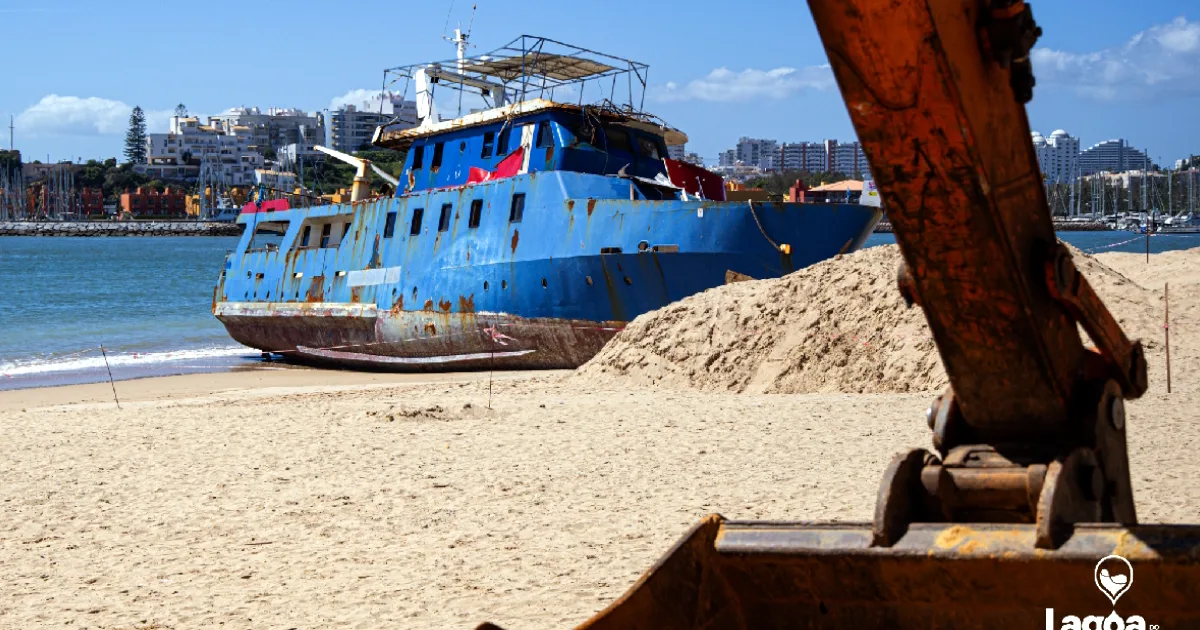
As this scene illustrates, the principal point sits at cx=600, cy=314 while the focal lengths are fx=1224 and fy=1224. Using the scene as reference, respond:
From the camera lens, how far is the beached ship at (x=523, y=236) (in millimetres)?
18672

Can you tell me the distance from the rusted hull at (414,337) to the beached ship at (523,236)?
4cm

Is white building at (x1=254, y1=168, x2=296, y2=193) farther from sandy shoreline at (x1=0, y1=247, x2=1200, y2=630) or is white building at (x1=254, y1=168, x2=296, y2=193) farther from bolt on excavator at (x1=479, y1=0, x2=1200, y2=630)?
bolt on excavator at (x1=479, y1=0, x2=1200, y2=630)

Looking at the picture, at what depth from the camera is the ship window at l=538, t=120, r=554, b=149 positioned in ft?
67.5

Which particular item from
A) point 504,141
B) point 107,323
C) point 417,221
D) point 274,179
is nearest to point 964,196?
point 504,141

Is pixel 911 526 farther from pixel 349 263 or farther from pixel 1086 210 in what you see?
pixel 1086 210

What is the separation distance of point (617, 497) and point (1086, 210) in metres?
196

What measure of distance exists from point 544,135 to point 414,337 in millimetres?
4478

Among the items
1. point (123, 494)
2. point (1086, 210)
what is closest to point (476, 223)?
point (123, 494)

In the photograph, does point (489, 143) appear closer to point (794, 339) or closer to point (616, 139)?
point (616, 139)

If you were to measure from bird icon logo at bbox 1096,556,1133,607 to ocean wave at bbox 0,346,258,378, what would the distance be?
25679mm

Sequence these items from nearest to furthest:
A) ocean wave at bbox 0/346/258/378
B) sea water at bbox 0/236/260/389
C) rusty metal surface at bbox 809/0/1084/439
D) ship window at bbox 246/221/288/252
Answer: rusty metal surface at bbox 809/0/1084/439, ocean wave at bbox 0/346/258/378, sea water at bbox 0/236/260/389, ship window at bbox 246/221/288/252

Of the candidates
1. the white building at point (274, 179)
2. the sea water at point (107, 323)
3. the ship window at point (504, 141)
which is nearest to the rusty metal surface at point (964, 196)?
the ship window at point (504, 141)

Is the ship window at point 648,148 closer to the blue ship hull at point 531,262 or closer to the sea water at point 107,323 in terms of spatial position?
the blue ship hull at point 531,262

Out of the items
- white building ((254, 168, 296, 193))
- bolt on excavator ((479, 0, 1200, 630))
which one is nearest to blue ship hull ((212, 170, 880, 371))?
white building ((254, 168, 296, 193))
